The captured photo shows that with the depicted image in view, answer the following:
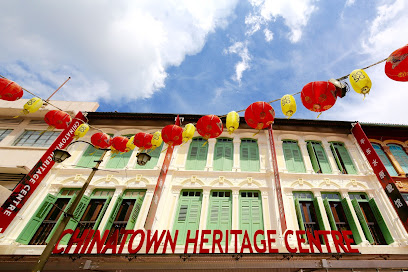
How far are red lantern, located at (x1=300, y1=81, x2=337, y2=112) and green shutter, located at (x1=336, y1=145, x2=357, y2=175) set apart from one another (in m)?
6.93

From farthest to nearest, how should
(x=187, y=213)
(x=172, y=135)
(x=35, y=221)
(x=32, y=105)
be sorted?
(x=187, y=213)
(x=35, y=221)
(x=172, y=135)
(x=32, y=105)

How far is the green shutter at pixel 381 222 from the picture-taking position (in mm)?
8027

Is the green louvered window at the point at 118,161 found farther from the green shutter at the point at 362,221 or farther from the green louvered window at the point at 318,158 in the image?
the green shutter at the point at 362,221

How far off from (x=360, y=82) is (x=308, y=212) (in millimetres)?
6394

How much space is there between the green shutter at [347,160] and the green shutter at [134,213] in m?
10.1

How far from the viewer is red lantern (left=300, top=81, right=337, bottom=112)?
529 centimetres

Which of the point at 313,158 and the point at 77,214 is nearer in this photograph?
the point at 77,214

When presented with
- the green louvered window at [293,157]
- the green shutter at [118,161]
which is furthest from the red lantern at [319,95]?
the green shutter at [118,161]

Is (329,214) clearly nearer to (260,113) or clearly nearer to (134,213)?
(260,113)

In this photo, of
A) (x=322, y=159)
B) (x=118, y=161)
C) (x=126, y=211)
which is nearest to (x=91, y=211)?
(x=126, y=211)

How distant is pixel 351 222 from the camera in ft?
27.9

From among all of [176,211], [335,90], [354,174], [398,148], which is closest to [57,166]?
[176,211]

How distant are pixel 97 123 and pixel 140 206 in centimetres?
624

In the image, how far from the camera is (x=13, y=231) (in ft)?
26.7
